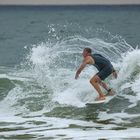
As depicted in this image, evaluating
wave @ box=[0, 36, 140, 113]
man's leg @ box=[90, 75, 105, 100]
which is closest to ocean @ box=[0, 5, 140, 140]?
wave @ box=[0, 36, 140, 113]

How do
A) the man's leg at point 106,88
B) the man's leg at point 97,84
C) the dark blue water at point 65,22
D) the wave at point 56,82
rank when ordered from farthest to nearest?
the dark blue water at point 65,22
the wave at point 56,82
the man's leg at point 106,88
the man's leg at point 97,84

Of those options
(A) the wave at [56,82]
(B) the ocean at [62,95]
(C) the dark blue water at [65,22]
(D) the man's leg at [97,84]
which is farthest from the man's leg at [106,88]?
(C) the dark blue water at [65,22]

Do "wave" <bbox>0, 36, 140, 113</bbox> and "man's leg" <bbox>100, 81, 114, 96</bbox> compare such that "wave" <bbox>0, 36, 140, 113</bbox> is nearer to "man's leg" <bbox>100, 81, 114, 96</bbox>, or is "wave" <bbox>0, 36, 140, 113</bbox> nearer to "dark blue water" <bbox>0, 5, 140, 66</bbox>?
"man's leg" <bbox>100, 81, 114, 96</bbox>

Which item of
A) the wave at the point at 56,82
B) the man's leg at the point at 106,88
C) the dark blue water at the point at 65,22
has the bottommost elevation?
the man's leg at the point at 106,88

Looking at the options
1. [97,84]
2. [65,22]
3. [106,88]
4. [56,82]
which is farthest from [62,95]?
[65,22]

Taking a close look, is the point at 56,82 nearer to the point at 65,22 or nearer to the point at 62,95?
the point at 62,95

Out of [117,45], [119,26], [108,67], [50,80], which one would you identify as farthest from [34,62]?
[119,26]

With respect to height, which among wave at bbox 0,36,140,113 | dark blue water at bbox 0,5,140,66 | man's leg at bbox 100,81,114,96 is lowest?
man's leg at bbox 100,81,114,96

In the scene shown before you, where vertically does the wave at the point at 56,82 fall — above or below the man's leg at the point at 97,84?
above

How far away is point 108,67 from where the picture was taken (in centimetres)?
1850

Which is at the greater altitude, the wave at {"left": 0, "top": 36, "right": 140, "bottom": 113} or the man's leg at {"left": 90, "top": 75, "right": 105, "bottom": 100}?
the wave at {"left": 0, "top": 36, "right": 140, "bottom": 113}

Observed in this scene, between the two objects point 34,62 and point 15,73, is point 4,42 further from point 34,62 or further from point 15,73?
point 34,62

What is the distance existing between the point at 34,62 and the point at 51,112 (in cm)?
425

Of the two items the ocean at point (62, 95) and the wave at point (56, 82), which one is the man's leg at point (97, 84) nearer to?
the ocean at point (62, 95)
